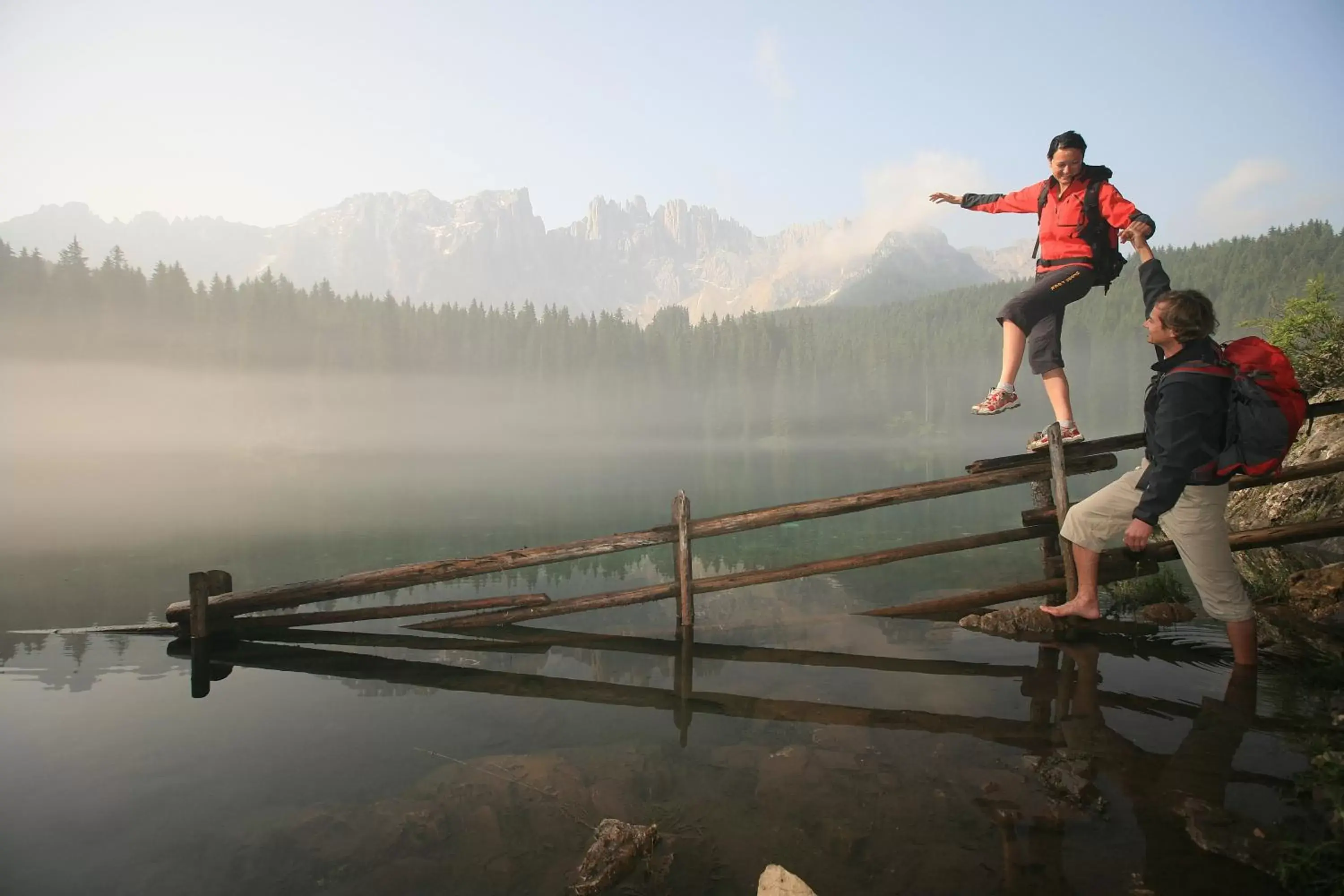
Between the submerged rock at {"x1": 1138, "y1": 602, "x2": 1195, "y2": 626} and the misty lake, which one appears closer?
the misty lake

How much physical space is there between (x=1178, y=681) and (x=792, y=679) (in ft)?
12.4

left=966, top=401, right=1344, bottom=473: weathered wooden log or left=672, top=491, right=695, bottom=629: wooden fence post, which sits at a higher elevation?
left=966, top=401, right=1344, bottom=473: weathered wooden log

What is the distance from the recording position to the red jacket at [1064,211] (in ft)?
21.6

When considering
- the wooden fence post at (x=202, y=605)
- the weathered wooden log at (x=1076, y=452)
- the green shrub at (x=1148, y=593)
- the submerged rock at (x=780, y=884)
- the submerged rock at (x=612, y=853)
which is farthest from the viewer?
the green shrub at (x=1148, y=593)

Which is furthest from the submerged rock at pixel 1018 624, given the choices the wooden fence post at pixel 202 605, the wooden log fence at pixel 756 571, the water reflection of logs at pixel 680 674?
the wooden fence post at pixel 202 605

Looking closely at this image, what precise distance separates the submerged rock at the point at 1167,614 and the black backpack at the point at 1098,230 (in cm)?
471

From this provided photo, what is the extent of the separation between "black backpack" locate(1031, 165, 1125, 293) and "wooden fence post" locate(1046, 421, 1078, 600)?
1.88 m

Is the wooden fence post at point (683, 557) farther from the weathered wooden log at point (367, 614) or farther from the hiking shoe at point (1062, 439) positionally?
the hiking shoe at point (1062, 439)

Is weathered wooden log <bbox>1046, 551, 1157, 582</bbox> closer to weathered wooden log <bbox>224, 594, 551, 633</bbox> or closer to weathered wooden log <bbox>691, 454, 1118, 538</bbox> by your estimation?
weathered wooden log <bbox>691, 454, 1118, 538</bbox>

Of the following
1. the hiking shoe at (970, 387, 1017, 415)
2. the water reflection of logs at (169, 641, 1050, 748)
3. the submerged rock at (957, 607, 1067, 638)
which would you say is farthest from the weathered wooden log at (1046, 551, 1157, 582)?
the water reflection of logs at (169, 641, 1050, 748)

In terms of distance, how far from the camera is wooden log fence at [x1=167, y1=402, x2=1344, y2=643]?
7.68 metres

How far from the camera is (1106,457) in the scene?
27.0 feet

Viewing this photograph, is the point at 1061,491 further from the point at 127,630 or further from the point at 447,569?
the point at 127,630

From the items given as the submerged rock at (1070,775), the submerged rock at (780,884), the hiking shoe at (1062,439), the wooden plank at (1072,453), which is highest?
the hiking shoe at (1062,439)
